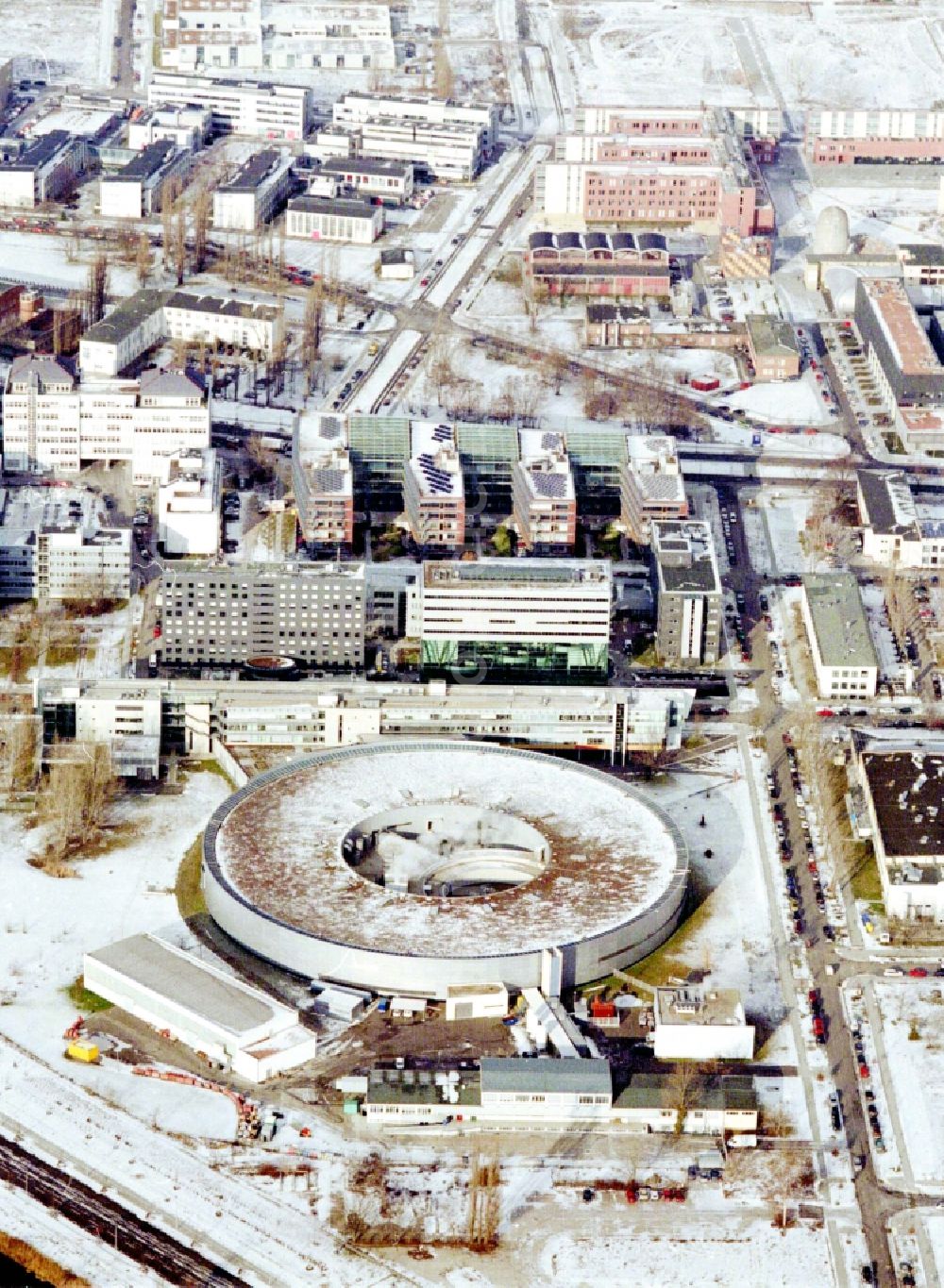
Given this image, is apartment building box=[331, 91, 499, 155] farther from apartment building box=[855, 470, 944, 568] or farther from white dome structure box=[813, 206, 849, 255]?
apartment building box=[855, 470, 944, 568]

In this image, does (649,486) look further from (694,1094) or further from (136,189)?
(136,189)

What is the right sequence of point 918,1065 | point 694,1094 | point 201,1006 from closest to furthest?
point 694,1094, point 918,1065, point 201,1006

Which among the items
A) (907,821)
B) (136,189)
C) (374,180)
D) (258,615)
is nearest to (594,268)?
(374,180)

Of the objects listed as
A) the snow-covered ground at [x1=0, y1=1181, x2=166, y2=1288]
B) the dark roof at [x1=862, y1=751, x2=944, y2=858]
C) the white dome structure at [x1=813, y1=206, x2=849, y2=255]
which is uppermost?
the white dome structure at [x1=813, y1=206, x2=849, y2=255]

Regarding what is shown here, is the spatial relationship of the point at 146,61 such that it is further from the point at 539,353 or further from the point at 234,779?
the point at 234,779

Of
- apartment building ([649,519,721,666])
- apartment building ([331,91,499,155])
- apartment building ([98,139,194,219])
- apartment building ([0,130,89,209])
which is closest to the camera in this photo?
apartment building ([649,519,721,666])

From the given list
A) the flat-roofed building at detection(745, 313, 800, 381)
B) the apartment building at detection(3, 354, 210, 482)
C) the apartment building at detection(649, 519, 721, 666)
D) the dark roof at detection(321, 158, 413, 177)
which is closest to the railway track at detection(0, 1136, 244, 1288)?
the apartment building at detection(649, 519, 721, 666)
